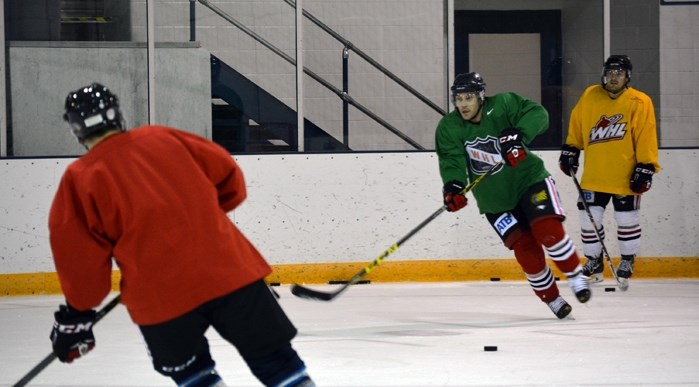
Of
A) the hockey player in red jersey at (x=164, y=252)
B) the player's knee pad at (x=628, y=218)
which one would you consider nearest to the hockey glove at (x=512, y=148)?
the player's knee pad at (x=628, y=218)

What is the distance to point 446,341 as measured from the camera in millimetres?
4523

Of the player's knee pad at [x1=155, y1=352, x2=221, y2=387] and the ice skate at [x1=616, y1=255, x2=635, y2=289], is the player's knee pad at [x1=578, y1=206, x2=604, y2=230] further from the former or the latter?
the player's knee pad at [x1=155, y1=352, x2=221, y2=387]

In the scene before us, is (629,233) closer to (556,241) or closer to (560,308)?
(560,308)

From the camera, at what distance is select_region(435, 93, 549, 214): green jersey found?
16.1 ft

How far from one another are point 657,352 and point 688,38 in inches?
136

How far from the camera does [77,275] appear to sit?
2.34m

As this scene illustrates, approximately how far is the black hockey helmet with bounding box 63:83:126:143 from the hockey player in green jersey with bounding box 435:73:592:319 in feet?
8.30

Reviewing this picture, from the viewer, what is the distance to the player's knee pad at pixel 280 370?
7.89 ft

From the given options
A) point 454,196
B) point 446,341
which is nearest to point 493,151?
point 454,196

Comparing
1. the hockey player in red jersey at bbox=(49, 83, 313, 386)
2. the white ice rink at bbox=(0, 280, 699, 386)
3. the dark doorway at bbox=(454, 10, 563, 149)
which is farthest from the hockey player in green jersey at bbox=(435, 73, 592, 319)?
the hockey player in red jersey at bbox=(49, 83, 313, 386)

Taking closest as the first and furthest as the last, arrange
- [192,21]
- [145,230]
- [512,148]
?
[145,230], [512,148], [192,21]

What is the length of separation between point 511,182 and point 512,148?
10.9 inches

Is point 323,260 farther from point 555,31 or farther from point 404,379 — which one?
point 404,379

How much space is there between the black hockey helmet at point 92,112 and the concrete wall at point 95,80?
425cm
